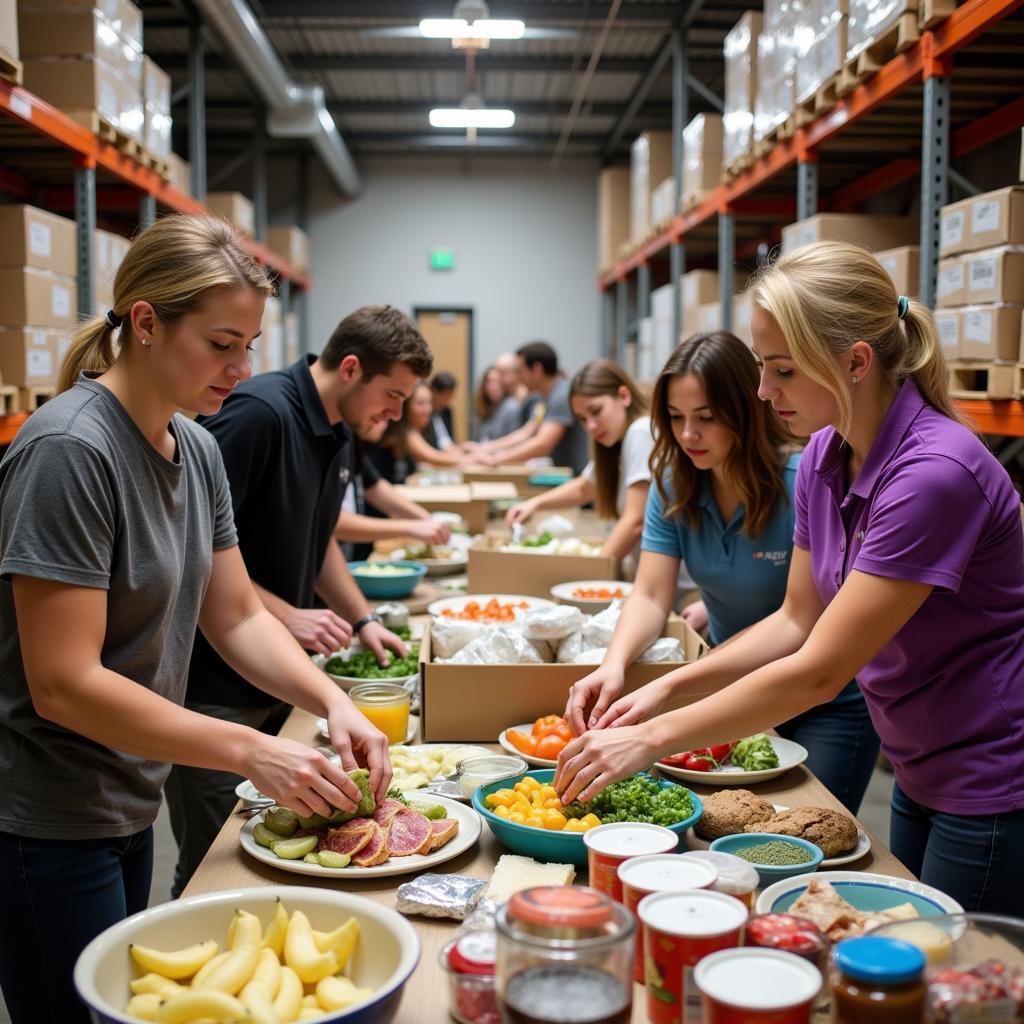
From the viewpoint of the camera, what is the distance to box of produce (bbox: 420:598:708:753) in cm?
214

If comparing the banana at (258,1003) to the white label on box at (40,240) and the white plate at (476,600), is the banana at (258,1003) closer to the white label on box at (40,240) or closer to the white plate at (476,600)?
the white plate at (476,600)

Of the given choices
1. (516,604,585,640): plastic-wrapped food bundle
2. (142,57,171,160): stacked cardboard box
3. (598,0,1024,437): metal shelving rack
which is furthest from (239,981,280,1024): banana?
(142,57,171,160): stacked cardboard box

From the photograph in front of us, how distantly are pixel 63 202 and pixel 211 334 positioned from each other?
734cm

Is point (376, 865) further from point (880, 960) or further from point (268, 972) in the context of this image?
point (880, 960)

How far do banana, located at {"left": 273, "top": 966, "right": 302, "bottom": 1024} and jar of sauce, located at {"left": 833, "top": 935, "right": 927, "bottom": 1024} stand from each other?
570 millimetres

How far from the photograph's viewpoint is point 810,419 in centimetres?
175

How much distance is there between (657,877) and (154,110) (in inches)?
235

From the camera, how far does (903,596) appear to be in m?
1.55

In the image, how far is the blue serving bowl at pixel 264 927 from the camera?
1092 mm

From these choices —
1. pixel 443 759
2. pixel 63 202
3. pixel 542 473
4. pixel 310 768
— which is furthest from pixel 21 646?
pixel 63 202

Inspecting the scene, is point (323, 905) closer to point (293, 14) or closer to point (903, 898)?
point (903, 898)

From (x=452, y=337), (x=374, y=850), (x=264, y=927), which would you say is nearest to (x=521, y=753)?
(x=374, y=850)

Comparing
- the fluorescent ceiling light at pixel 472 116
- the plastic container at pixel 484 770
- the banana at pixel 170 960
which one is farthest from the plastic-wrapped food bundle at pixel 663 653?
the fluorescent ceiling light at pixel 472 116

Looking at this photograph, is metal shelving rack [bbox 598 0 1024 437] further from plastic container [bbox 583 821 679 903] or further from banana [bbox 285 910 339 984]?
banana [bbox 285 910 339 984]
